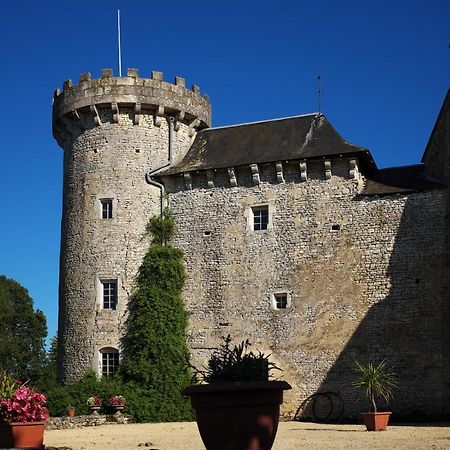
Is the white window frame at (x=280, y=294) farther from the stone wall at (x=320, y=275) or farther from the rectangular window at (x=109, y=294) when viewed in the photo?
the rectangular window at (x=109, y=294)

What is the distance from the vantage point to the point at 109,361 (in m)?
25.7

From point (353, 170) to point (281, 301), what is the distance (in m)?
4.94

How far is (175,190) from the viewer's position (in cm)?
2689

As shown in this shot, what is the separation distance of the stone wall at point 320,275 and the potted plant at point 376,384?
331 mm

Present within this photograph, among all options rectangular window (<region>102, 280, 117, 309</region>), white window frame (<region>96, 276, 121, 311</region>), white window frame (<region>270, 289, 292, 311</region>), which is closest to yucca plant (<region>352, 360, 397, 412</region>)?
white window frame (<region>270, 289, 292, 311</region>)

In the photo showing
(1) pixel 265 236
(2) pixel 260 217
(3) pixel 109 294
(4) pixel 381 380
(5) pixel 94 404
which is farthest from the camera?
(3) pixel 109 294

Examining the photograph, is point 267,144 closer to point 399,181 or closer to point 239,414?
point 399,181

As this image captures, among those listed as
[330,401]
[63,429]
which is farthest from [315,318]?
[63,429]

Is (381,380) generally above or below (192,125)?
below

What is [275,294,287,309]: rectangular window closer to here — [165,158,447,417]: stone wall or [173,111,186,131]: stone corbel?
[165,158,447,417]: stone wall

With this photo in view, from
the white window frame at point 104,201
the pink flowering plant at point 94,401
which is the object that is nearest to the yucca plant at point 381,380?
the pink flowering plant at point 94,401

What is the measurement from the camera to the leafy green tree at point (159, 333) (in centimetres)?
2436

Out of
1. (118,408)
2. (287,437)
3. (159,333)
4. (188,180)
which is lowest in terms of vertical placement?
(287,437)

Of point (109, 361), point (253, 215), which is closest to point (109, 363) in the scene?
point (109, 361)
